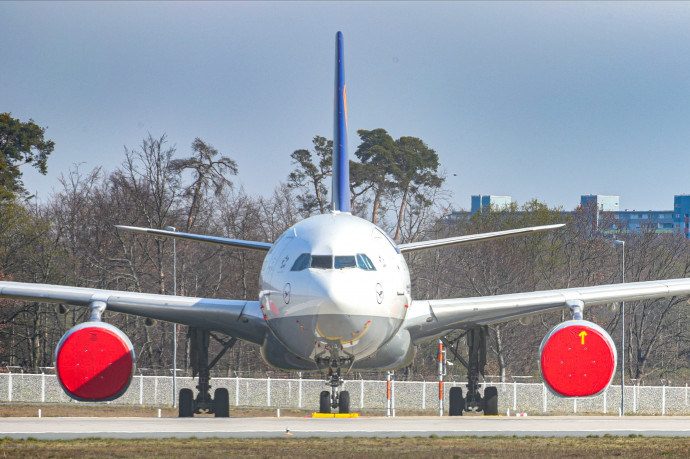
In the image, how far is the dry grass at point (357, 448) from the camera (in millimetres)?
15555

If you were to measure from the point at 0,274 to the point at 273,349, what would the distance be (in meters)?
37.0

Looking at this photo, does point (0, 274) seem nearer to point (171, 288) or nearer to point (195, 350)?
point (171, 288)

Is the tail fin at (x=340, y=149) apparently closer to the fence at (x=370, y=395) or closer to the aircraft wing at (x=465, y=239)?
the aircraft wing at (x=465, y=239)

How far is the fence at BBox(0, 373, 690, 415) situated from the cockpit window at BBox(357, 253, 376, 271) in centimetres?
2671

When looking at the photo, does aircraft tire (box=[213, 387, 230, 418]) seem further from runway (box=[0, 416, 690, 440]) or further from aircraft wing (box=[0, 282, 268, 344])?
runway (box=[0, 416, 690, 440])

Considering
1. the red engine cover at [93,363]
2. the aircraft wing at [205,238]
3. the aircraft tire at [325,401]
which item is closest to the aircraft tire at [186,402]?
the aircraft tire at [325,401]

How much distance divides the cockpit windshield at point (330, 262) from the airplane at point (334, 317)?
0.08 feet

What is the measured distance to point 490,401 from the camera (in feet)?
91.6

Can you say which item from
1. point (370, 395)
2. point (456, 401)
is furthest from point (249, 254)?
point (456, 401)

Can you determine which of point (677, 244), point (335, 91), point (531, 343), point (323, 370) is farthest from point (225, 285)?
point (323, 370)

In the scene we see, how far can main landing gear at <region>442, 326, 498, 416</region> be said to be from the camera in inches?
1084

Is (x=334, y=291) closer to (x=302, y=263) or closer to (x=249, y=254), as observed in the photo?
(x=302, y=263)

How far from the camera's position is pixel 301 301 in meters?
21.1

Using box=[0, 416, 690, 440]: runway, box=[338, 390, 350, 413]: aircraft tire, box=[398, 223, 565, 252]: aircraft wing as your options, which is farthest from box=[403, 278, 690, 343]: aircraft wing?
box=[0, 416, 690, 440]: runway
